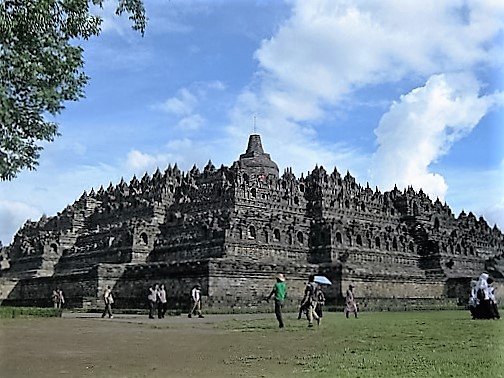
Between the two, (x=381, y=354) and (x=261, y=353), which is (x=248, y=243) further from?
(x=381, y=354)

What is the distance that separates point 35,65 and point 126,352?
677 cm

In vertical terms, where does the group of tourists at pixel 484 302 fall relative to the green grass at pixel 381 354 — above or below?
above

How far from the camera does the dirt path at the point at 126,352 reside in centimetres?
908

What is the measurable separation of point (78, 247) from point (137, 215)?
5.93 metres

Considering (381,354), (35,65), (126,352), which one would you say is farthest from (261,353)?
(35,65)

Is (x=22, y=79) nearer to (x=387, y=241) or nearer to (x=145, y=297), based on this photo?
(x=145, y=297)

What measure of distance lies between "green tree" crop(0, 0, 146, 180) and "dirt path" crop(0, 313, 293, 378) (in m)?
4.42

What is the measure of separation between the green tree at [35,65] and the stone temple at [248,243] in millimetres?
15156

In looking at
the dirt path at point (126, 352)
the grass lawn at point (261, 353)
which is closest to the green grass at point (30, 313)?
the dirt path at point (126, 352)

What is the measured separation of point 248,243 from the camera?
1487 inches

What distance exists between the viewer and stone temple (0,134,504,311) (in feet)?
111

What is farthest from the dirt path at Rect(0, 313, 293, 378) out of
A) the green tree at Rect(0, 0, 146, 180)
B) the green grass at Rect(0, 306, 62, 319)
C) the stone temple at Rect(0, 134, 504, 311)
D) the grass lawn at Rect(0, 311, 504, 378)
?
the stone temple at Rect(0, 134, 504, 311)

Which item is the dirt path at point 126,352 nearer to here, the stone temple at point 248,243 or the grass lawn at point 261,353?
the grass lawn at point 261,353

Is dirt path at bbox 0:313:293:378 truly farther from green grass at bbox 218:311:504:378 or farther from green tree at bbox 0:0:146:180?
green tree at bbox 0:0:146:180
